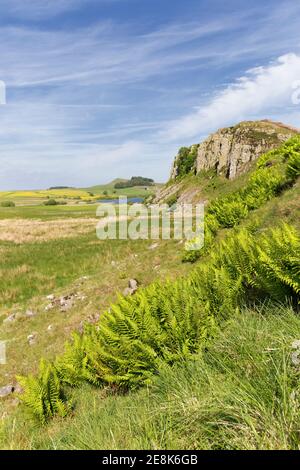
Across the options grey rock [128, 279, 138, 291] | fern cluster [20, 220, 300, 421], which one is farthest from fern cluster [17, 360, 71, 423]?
grey rock [128, 279, 138, 291]

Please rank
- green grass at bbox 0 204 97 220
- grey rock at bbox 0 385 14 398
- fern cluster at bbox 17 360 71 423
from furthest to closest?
green grass at bbox 0 204 97 220, grey rock at bbox 0 385 14 398, fern cluster at bbox 17 360 71 423

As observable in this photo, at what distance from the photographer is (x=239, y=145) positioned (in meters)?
41.6

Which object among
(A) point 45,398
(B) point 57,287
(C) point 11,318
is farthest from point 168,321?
(B) point 57,287

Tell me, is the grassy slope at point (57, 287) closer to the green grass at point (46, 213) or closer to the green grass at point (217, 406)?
the green grass at point (217, 406)

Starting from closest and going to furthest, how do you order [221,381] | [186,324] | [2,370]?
[221,381]
[186,324]
[2,370]

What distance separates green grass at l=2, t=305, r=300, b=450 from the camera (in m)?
2.89

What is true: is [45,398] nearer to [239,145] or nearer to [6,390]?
[6,390]

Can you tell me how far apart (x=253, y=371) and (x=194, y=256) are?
7.51 meters

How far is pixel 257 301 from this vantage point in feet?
18.3

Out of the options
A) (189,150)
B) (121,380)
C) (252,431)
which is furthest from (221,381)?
(189,150)

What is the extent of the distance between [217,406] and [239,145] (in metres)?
41.9

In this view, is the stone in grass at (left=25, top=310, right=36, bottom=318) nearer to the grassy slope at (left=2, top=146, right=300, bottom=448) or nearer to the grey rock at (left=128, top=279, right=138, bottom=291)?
the grassy slope at (left=2, top=146, right=300, bottom=448)

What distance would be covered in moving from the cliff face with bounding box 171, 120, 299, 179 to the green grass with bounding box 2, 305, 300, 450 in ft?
120

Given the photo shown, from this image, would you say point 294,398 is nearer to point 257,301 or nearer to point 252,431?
point 252,431
